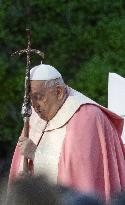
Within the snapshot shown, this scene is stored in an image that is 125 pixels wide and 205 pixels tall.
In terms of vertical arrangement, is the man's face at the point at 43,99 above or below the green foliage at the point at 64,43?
below

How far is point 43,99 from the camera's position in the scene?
4629mm

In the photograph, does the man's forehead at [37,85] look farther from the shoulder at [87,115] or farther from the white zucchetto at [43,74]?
the shoulder at [87,115]

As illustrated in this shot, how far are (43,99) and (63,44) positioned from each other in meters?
3.71

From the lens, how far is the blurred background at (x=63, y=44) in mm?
7930

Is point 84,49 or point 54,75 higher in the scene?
point 84,49

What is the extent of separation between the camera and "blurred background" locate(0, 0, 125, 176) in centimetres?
793

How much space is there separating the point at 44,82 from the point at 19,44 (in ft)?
11.5

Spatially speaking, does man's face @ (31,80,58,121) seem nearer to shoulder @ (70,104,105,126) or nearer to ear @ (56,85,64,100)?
ear @ (56,85,64,100)

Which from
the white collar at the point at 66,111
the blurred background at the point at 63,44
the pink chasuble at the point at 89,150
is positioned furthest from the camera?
the blurred background at the point at 63,44

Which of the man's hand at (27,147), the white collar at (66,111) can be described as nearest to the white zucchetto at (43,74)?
the white collar at (66,111)

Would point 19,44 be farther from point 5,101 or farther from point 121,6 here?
point 121,6

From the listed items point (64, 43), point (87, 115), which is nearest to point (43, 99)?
point (87, 115)

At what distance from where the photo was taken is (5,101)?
8000 mm

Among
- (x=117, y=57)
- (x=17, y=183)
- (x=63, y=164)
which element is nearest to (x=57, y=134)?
(x=63, y=164)
